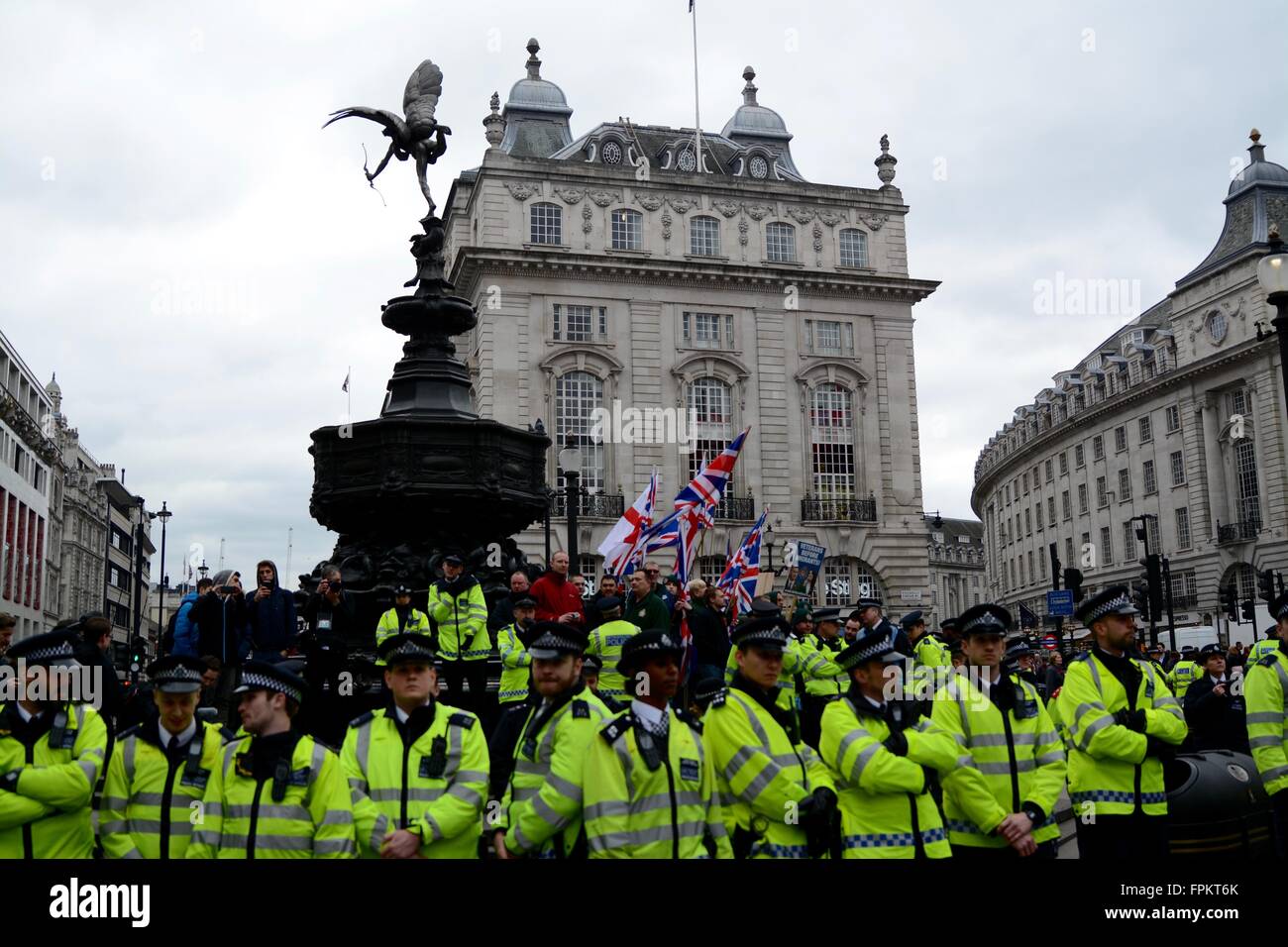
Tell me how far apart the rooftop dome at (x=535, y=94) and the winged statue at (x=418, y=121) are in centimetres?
4177

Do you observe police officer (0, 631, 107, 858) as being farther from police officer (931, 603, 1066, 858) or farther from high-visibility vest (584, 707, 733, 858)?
police officer (931, 603, 1066, 858)

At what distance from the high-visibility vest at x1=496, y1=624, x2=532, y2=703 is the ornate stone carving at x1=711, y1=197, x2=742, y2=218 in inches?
1629

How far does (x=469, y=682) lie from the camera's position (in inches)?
477

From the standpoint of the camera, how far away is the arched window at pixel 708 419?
4853 cm

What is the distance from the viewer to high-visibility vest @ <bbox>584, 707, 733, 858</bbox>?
5168mm

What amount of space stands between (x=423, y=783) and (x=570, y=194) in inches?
1768

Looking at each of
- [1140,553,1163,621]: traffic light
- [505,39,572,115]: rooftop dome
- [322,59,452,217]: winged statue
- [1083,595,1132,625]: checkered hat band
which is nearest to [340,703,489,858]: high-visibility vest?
[1083,595,1132,625]: checkered hat band

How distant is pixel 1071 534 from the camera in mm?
78938

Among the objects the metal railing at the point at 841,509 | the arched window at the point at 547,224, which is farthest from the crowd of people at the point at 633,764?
the arched window at the point at 547,224

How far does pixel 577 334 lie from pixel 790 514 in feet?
36.8

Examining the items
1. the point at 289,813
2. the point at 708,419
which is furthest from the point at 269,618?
the point at 708,419

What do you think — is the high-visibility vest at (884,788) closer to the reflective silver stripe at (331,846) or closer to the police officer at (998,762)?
the police officer at (998,762)

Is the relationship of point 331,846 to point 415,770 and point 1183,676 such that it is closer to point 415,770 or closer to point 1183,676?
point 415,770
